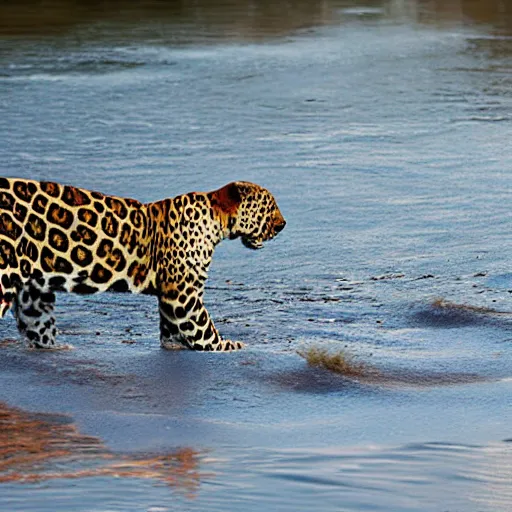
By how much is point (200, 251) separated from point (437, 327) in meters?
1.69

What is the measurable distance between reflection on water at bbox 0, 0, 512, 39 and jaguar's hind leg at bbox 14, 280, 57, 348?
15.4m

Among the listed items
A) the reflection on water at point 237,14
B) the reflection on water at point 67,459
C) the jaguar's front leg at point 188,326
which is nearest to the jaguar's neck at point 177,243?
the jaguar's front leg at point 188,326

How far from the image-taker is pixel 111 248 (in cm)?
838

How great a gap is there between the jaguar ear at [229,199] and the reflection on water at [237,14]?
49.6 ft

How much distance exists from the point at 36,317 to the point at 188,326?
848 mm

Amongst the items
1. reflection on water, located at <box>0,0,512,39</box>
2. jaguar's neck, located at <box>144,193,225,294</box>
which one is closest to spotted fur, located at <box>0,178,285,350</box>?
jaguar's neck, located at <box>144,193,225,294</box>

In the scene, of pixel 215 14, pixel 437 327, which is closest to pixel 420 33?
pixel 215 14

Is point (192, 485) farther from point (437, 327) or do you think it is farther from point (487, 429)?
point (437, 327)

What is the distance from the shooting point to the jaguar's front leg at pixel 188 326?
27.8 ft

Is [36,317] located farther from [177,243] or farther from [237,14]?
[237,14]

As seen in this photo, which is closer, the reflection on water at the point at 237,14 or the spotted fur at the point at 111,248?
the spotted fur at the point at 111,248

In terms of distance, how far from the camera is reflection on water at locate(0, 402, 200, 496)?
247 inches

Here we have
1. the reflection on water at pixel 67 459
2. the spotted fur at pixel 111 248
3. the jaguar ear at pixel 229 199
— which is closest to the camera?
the reflection on water at pixel 67 459

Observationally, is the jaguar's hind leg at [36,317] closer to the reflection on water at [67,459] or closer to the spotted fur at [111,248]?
the spotted fur at [111,248]
